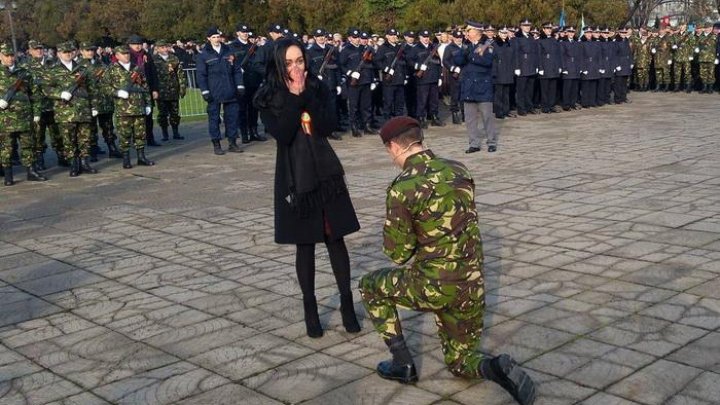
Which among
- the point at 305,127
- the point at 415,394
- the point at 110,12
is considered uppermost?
the point at 110,12

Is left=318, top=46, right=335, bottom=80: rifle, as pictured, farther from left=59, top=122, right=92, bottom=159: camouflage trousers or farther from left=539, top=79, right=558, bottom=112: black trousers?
left=539, top=79, right=558, bottom=112: black trousers

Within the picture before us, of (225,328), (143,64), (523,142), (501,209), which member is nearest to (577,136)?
(523,142)

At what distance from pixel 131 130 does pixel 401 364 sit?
9.19 meters

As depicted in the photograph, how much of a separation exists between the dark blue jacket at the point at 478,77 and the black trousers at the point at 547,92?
21.0 feet

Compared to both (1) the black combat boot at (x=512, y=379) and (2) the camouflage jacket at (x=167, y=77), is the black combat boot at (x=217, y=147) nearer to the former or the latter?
(2) the camouflage jacket at (x=167, y=77)

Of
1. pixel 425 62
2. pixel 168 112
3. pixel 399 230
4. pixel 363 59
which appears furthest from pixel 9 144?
pixel 399 230

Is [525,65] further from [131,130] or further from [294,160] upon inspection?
[294,160]

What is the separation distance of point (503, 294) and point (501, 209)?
280cm

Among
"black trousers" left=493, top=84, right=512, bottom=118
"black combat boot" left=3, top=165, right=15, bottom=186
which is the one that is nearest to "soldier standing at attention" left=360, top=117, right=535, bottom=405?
"black combat boot" left=3, top=165, right=15, bottom=186

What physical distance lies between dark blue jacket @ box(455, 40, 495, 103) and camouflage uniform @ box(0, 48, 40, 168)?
6057 mm

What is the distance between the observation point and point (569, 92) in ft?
61.7

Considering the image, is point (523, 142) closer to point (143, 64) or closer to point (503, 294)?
point (143, 64)

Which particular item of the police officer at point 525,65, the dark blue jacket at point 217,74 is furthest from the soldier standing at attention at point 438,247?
the police officer at point 525,65

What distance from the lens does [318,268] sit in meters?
6.75
